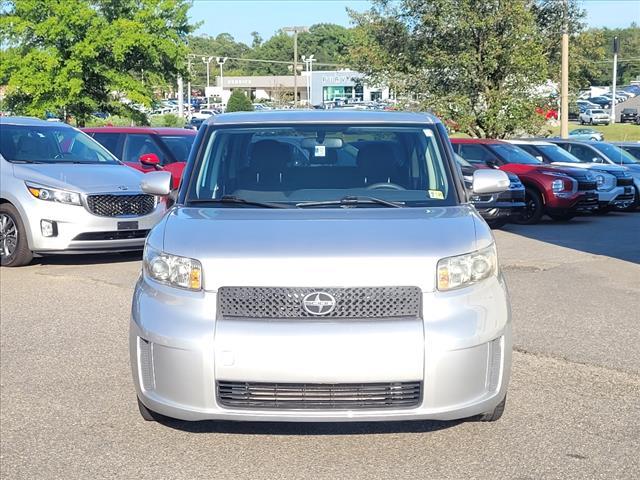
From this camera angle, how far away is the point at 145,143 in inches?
586

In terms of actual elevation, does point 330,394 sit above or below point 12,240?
above

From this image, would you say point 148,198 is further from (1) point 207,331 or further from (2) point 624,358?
(1) point 207,331

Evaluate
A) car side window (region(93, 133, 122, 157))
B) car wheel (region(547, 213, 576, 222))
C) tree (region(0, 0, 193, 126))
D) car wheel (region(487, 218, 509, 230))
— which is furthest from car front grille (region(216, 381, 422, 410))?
tree (region(0, 0, 193, 126))

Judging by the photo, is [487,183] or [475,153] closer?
[487,183]

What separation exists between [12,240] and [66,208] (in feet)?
2.92

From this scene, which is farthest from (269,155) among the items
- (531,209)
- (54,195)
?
(531,209)

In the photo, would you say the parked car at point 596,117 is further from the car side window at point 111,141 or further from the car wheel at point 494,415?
the car wheel at point 494,415

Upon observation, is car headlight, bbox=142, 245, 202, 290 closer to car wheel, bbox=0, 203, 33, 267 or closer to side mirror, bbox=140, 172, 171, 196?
side mirror, bbox=140, 172, 171, 196

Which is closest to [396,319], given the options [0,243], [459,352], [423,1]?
[459,352]

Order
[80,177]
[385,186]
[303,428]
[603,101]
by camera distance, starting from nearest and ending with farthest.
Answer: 1. [303,428]
2. [385,186]
3. [80,177]
4. [603,101]

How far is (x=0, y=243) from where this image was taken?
11359 millimetres

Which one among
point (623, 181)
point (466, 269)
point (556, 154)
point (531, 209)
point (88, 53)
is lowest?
point (531, 209)

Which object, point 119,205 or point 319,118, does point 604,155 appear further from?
point 319,118

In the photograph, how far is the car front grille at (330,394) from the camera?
442 centimetres
